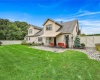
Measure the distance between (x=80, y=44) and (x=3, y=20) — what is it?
146 feet

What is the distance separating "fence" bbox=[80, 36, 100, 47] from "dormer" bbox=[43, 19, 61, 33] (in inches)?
296

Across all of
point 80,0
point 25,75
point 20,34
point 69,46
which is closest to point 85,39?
point 69,46

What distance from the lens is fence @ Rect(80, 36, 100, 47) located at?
2544 centimetres

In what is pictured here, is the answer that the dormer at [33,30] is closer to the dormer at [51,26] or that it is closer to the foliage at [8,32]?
the dormer at [51,26]

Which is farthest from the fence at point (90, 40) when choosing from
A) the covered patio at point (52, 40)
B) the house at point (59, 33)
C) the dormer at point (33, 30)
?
the dormer at point (33, 30)

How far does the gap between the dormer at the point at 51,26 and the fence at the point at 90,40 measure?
7.53 m

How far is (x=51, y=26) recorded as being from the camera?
1147 inches

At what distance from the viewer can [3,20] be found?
5334cm

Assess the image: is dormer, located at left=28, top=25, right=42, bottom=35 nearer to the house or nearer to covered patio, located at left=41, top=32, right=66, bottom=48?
the house

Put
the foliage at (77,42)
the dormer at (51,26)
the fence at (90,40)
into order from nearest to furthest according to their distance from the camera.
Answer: the foliage at (77,42), the fence at (90,40), the dormer at (51,26)

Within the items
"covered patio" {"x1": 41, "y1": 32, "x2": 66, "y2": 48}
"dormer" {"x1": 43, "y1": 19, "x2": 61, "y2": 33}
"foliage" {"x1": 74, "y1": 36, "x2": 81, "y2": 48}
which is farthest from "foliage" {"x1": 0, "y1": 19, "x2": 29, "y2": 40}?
"foliage" {"x1": 74, "y1": 36, "x2": 81, "y2": 48}

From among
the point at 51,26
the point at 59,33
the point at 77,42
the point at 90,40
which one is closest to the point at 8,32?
the point at 51,26

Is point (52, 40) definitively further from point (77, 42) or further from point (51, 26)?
point (77, 42)

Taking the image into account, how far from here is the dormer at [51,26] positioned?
2833 cm
